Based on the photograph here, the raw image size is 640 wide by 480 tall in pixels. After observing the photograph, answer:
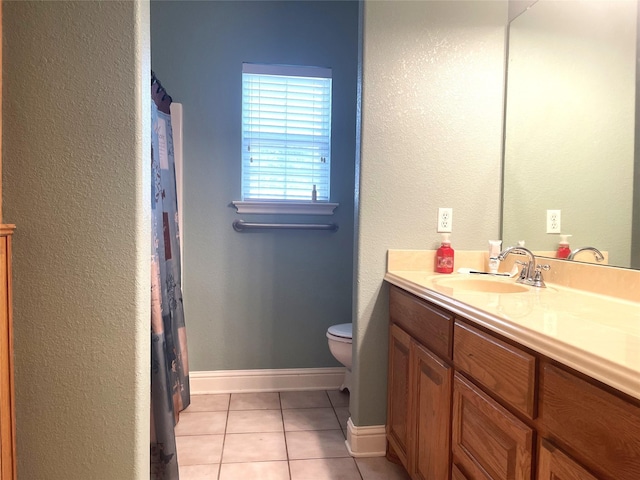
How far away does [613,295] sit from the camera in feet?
4.21

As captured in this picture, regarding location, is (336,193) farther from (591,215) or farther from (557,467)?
(557,467)

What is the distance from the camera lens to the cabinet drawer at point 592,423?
63 cm

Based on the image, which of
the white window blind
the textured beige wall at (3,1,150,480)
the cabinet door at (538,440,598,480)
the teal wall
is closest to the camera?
the cabinet door at (538,440,598,480)

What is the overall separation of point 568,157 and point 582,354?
3.60ft

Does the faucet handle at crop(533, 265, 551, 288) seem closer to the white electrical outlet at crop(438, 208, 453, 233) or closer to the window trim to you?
the white electrical outlet at crop(438, 208, 453, 233)

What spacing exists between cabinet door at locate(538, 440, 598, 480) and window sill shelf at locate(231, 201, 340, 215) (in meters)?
1.89

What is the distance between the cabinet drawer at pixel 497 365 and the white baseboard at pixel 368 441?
2.75 feet

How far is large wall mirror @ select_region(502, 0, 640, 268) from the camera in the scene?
1276 mm

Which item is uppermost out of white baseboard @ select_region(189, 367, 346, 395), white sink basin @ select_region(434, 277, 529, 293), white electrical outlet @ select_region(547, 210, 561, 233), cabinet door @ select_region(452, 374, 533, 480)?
white electrical outlet @ select_region(547, 210, 561, 233)

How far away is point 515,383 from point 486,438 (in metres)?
0.22

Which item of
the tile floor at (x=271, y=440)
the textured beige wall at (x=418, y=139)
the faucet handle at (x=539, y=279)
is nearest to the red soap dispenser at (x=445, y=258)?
the textured beige wall at (x=418, y=139)

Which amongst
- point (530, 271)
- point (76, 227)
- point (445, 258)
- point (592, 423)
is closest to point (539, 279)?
point (530, 271)

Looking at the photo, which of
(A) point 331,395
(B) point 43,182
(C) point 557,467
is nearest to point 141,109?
(B) point 43,182

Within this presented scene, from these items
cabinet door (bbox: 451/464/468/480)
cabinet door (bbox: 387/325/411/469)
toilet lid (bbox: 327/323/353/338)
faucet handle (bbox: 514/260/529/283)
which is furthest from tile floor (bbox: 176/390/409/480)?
faucet handle (bbox: 514/260/529/283)
